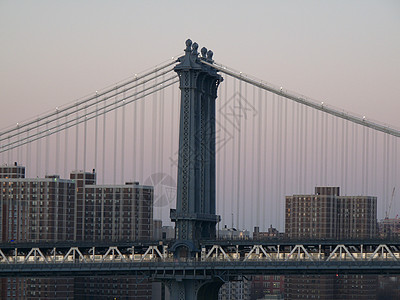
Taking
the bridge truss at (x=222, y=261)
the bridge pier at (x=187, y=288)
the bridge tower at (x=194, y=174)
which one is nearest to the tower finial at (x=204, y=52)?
the bridge tower at (x=194, y=174)

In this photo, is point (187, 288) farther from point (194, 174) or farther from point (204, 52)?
point (204, 52)

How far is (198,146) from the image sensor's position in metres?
133

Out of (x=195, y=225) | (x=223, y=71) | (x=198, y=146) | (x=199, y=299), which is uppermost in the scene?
(x=223, y=71)

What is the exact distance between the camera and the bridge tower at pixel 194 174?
13112cm

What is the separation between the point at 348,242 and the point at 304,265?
19.7 ft

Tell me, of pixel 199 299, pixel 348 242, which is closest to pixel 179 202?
pixel 199 299

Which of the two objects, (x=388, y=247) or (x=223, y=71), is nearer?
(x=388, y=247)

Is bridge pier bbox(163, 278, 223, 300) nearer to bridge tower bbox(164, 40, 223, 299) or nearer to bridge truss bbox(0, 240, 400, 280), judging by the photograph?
bridge tower bbox(164, 40, 223, 299)

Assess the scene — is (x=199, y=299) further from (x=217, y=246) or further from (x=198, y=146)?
(x=198, y=146)

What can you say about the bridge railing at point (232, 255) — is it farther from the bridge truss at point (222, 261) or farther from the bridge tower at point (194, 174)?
the bridge tower at point (194, 174)

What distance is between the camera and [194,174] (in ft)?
431

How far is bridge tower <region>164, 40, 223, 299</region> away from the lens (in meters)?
131

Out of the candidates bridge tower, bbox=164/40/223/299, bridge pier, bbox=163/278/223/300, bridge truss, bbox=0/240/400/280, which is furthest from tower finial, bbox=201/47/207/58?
bridge pier, bbox=163/278/223/300

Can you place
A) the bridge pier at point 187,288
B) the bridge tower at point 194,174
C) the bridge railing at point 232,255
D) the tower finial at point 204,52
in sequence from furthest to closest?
1. the tower finial at point 204,52
2. the bridge pier at point 187,288
3. the bridge tower at point 194,174
4. the bridge railing at point 232,255
